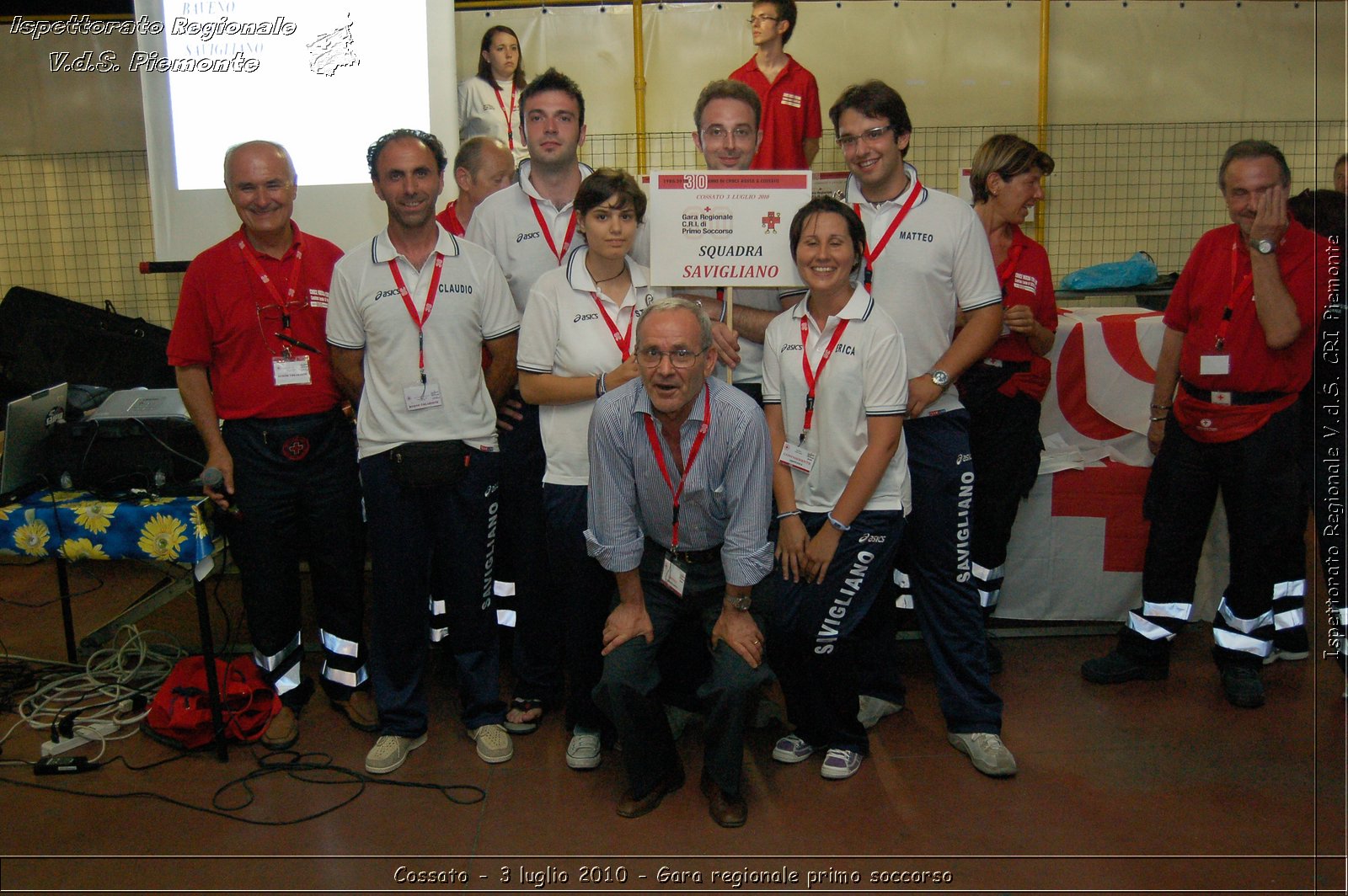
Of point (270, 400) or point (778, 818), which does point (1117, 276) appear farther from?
point (270, 400)

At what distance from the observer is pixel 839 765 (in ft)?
9.75

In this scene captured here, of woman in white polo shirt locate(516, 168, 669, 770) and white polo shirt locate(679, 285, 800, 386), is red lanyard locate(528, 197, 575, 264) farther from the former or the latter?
white polo shirt locate(679, 285, 800, 386)

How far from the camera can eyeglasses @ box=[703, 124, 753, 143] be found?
3193 mm

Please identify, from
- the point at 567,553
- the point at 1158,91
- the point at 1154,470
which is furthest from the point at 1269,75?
the point at 567,553

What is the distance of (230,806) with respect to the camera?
291cm

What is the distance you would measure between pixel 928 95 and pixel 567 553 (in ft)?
16.9

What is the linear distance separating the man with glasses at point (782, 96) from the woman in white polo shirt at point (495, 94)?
1.43 m

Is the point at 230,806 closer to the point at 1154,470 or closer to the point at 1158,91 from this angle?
the point at 1154,470

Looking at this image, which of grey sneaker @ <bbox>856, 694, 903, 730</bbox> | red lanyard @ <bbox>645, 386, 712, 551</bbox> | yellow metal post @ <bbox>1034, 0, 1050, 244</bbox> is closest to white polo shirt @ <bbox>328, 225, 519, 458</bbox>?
red lanyard @ <bbox>645, 386, 712, 551</bbox>

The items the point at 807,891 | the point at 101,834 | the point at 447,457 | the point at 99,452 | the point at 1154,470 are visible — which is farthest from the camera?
the point at 1154,470

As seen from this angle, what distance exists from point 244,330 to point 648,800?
1889 millimetres

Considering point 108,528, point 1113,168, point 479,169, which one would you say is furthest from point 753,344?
point 1113,168

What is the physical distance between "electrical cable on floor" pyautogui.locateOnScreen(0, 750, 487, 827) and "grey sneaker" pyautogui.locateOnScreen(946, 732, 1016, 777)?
1.48m

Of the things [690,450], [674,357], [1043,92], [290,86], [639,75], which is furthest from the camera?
[1043,92]
